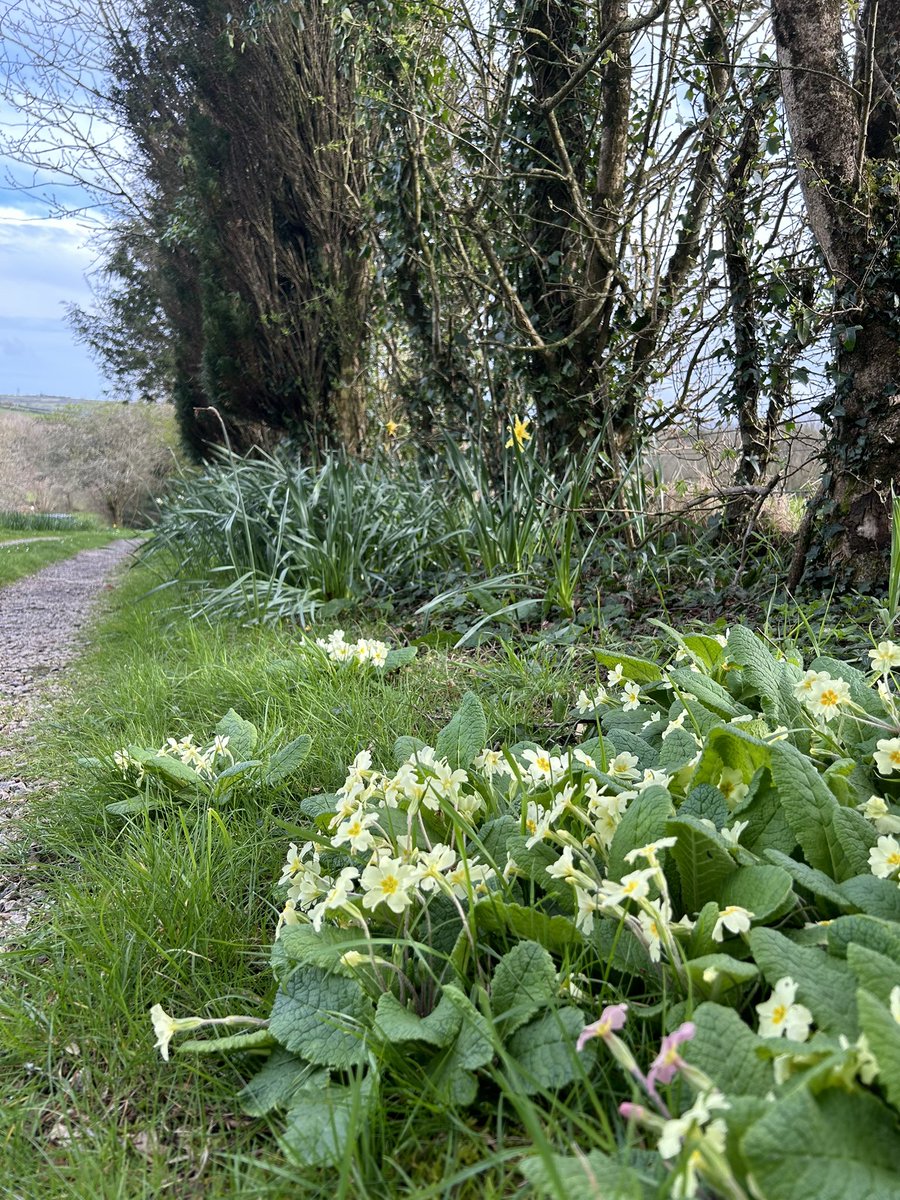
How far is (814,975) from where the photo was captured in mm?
764

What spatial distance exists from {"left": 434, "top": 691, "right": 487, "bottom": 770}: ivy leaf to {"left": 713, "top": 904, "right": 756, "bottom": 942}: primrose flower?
0.62 m

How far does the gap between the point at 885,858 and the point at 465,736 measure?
0.72 m

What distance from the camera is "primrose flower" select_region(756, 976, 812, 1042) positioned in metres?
Answer: 0.70

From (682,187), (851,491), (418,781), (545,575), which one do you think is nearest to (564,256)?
(682,187)

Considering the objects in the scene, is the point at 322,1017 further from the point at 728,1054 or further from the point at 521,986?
the point at 728,1054

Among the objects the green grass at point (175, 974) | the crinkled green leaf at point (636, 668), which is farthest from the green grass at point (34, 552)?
the crinkled green leaf at point (636, 668)

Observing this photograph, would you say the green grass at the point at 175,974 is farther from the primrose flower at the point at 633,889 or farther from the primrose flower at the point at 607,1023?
the primrose flower at the point at 633,889

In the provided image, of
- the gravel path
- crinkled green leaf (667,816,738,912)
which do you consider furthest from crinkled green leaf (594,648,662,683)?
the gravel path

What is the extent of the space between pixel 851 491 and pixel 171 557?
17.4 ft

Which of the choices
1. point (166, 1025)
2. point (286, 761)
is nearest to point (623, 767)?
point (166, 1025)

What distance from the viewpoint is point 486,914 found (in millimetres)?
986

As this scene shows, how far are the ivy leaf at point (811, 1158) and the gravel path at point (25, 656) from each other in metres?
1.30

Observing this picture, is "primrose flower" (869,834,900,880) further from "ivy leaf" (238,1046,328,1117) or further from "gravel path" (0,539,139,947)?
"gravel path" (0,539,139,947)

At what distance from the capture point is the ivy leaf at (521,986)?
0.85 m
